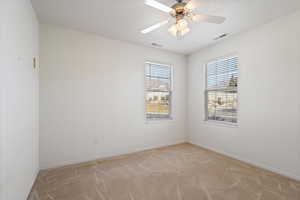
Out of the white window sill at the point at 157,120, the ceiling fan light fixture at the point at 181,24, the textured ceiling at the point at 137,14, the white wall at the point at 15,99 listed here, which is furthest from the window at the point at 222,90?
the white wall at the point at 15,99

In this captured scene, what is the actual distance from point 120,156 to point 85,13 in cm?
304

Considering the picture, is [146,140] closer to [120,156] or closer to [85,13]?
[120,156]

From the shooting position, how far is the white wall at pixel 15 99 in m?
1.27

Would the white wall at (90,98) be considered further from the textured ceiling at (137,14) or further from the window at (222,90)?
the window at (222,90)

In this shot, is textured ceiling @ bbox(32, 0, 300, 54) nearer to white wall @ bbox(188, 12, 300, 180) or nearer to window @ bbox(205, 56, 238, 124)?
white wall @ bbox(188, 12, 300, 180)

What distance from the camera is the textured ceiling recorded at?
2162mm

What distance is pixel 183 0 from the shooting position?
6.71 feet

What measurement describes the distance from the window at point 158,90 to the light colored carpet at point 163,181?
1387 mm

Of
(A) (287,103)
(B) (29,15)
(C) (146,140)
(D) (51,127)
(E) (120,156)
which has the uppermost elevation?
(B) (29,15)

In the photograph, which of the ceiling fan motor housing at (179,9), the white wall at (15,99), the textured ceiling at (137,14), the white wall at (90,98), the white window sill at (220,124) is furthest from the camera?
the white window sill at (220,124)

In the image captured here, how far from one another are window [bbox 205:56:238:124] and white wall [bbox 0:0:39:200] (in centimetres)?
388

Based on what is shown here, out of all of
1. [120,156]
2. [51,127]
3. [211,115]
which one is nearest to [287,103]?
[211,115]

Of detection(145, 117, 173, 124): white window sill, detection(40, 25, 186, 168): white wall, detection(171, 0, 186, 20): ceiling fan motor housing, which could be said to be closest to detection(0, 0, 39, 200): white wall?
detection(40, 25, 186, 168): white wall

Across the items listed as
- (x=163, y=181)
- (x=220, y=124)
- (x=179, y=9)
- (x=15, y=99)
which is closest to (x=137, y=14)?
(x=179, y=9)
